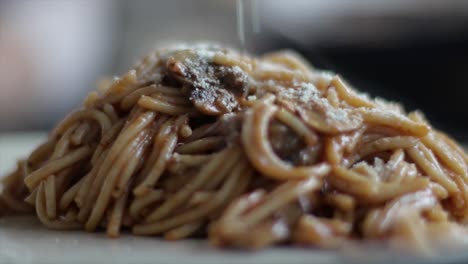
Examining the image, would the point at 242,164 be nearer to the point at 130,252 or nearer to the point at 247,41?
the point at 130,252

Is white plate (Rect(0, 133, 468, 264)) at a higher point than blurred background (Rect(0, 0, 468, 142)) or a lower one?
higher

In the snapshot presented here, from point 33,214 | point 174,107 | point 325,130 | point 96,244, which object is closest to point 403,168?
point 325,130

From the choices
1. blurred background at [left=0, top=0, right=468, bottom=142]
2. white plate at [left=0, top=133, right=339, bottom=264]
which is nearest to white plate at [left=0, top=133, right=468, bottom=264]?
white plate at [left=0, top=133, right=339, bottom=264]

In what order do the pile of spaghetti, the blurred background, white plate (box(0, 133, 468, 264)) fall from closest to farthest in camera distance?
white plate (box(0, 133, 468, 264))
the pile of spaghetti
the blurred background

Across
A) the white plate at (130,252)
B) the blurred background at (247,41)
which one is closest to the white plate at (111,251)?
the white plate at (130,252)

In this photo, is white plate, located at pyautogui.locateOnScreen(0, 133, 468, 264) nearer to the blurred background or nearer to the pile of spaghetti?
the pile of spaghetti

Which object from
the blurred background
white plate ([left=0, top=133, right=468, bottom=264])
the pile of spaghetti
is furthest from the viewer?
the blurred background

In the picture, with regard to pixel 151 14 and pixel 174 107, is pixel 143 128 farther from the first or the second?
pixel 151 14
